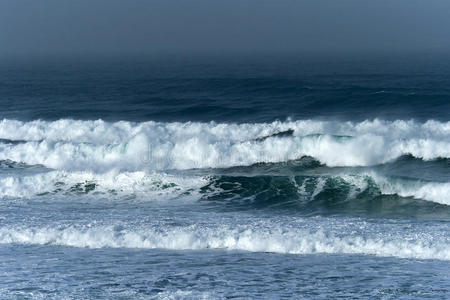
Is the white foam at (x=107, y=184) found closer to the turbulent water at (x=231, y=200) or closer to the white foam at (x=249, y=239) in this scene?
the turbulent water at (x=231, y=200)

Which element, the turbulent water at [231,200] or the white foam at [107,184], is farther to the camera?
the white foam at [107,184]

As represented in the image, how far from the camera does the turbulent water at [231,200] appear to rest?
15523 millimetres

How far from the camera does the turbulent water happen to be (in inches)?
611

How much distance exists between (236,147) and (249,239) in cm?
1239

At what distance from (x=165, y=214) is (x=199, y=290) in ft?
23.3

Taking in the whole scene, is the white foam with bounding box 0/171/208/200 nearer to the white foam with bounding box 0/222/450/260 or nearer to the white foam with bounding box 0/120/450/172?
the white foam with bounding box 0/120/450/172

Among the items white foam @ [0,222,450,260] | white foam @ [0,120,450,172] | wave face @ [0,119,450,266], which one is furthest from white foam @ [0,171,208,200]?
white foam @ [0,222,450,260]

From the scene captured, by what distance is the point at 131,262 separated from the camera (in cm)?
1692

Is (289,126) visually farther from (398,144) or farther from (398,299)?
(398,299)

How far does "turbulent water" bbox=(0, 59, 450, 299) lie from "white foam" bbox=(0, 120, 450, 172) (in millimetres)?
71

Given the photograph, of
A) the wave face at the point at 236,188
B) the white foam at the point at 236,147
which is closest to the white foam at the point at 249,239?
the wave face at the point at 236,188

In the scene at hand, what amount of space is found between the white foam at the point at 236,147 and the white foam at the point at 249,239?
8.42m

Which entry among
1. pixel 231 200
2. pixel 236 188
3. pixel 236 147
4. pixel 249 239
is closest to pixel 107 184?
pixel 236 188

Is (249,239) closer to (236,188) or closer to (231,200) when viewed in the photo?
(231,200)
